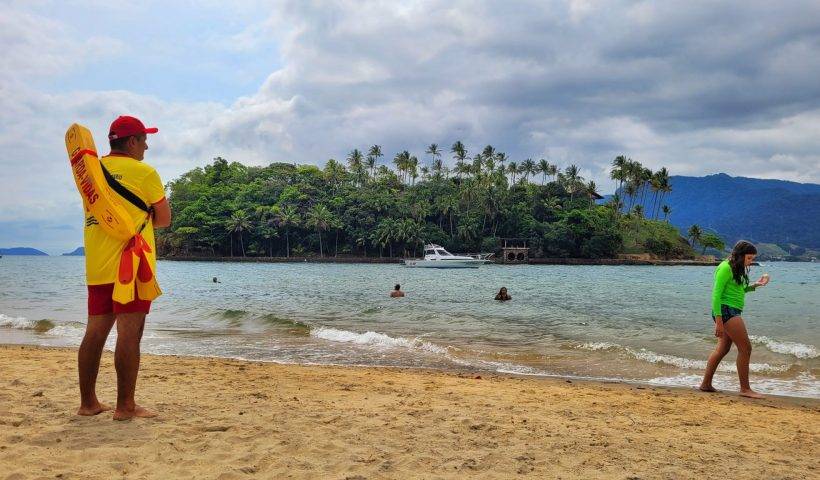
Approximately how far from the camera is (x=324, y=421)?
4.71 metres

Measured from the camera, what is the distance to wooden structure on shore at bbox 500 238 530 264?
9956 centimetres

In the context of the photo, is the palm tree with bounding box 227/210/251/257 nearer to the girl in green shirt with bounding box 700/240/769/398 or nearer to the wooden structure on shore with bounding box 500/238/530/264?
the wooden structure on shore with bounding box 500/238/530/264

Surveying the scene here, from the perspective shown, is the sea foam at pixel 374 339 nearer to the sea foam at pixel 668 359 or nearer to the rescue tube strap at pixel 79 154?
the sea foam at pixel 668 359

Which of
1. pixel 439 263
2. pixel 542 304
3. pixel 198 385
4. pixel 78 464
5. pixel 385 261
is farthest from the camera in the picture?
pixel 385 261

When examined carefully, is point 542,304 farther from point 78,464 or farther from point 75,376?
point 78,464

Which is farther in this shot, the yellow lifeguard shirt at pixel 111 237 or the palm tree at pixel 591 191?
the palm tree at pixel 591 191

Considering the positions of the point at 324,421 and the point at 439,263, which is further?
the point at 439,263

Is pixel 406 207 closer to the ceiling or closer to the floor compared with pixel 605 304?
closer to the ceiling

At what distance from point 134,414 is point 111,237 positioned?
1494mm

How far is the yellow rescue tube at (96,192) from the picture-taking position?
13.0 feet

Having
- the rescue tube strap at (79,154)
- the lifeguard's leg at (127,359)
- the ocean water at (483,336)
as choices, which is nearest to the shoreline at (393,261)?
the ocean water at (483,336)

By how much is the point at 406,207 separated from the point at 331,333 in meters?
92.9

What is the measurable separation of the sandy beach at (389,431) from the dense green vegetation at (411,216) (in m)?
93.6

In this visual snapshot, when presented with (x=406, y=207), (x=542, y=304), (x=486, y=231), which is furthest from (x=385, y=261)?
(x=542, y=304)
